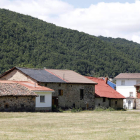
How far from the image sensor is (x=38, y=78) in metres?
45.0

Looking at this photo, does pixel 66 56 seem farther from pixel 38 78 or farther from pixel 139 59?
pixel 38 78

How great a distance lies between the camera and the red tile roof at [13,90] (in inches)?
1471

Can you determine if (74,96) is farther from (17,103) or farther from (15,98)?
(15,98)

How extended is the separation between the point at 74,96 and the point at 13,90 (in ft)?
40.9

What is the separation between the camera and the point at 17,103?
124 ft

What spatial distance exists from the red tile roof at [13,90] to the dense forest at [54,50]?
62522mm

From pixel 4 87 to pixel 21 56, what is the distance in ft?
255

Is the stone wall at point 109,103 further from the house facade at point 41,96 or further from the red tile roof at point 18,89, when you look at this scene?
the red tile roof at point 18,89

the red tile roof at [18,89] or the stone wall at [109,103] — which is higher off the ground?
the red tile roof at [18,89]

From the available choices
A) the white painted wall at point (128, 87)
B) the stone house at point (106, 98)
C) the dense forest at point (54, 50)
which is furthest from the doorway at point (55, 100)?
the dense forest at point (54, 50)

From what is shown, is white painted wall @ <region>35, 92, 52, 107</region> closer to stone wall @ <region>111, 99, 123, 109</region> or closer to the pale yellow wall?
the pale yellow wall

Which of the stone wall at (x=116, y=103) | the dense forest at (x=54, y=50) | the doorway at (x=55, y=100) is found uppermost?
the dense forest at (x=54, y=50)

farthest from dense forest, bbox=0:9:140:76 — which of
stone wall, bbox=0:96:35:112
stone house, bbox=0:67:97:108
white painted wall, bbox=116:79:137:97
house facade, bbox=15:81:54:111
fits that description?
stone wall, bbox=0:96:35:112

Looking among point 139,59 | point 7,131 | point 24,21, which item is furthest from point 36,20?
point 7,131
